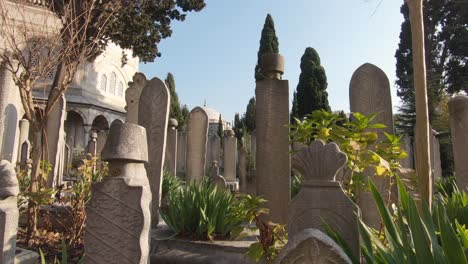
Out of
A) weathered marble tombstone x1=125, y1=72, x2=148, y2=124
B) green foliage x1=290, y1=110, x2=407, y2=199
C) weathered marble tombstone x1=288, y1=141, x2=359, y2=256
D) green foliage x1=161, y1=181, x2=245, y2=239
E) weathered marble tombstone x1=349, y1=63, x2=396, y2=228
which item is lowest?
green foliage x1=161, y1=181, x2=245, y2=239

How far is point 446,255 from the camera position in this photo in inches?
66.7

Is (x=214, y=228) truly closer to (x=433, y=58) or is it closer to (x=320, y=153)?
(x=320, y=153)

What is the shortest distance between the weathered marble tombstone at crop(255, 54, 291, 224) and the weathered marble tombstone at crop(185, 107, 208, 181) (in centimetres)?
293

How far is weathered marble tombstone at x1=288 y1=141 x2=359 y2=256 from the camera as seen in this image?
2.24 m

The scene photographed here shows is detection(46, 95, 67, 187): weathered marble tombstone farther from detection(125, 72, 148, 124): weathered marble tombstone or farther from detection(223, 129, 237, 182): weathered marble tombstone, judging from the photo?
detection(223, 129, 237, 182): weathered marble tombstone

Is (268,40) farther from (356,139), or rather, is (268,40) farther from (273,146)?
(356,139)

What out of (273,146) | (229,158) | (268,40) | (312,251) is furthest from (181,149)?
(268,40)

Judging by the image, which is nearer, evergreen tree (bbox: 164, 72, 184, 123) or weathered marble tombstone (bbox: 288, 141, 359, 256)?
weathered marble tombstone (bbox: 288, 141, 359, 256)

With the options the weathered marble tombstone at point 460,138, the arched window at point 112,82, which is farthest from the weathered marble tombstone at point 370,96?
the arched window at point 112,82

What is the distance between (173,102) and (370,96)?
28.6 m

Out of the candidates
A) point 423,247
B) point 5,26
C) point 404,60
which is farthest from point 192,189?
point 404,60

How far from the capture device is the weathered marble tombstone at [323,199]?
2.24m

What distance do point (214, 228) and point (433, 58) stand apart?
2993 centimetres

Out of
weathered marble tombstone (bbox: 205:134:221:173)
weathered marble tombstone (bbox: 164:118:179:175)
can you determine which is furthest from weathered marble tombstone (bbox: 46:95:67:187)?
weathered marble tombstone (bbox: 205:134:221:173)
